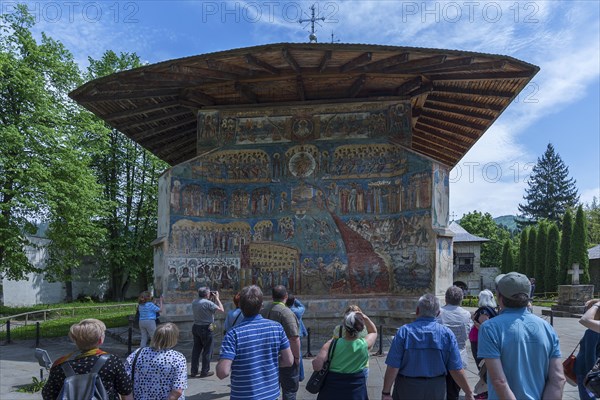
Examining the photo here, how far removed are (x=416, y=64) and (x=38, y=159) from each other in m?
18.6

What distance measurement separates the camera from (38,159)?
907 inches

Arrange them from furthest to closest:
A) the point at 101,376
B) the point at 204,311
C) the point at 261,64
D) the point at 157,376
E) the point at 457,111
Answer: the point at 457,111, the point at 261,64, the point at 204,311, the point at 157,376, the point at 101,376

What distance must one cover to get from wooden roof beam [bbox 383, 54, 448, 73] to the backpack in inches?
406

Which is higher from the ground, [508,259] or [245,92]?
[245,92]

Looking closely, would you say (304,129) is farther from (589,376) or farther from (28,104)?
(28,104)

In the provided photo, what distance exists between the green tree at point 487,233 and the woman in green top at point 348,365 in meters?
63.0

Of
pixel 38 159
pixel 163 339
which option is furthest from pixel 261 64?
pixel 38 159

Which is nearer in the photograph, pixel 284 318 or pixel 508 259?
pixel 284 318

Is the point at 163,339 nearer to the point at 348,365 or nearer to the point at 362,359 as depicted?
the point at 348,365

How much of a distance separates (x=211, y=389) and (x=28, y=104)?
2127 centimetres

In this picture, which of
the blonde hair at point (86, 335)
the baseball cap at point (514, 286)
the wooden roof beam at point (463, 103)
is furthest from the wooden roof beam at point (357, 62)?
the blonde hair at point (86, 335)

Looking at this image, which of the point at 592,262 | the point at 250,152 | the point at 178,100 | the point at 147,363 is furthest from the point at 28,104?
the point at 592,262

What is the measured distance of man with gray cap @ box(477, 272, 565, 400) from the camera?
336 centimetres

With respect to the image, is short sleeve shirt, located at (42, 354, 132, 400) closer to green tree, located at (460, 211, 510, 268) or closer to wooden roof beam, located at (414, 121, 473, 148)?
wooden roof beam, located at (414, 121, 473, 148)
